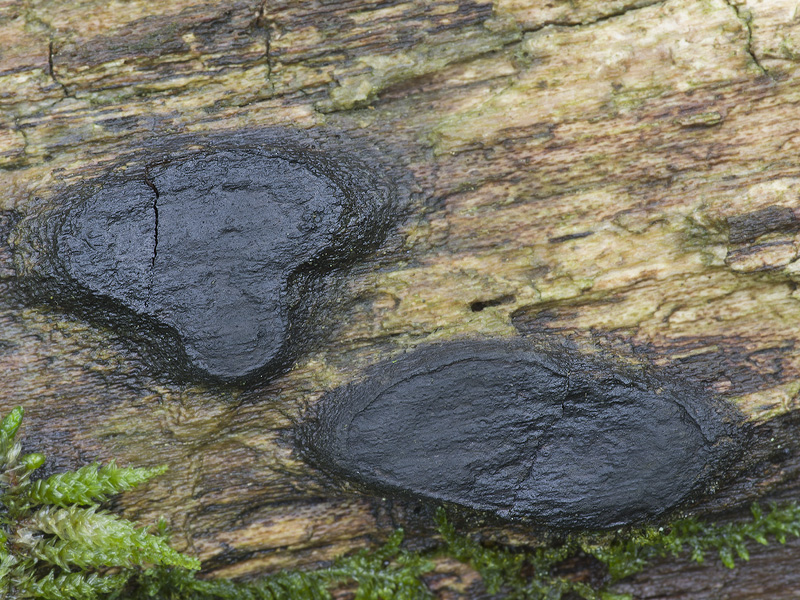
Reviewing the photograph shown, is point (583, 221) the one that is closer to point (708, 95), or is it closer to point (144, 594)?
point (708, 95)

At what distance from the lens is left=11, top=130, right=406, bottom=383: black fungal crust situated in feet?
9.45

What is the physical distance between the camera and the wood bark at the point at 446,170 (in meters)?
3.07

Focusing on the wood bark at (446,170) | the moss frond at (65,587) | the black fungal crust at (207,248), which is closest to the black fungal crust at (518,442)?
the wood bark at (446,170)

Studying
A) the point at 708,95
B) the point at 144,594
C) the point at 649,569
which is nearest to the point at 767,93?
the point at 708,95

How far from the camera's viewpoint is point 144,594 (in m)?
3.23

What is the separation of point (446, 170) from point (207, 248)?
1.19 metres

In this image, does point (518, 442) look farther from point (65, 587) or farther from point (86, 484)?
point (65, 587)

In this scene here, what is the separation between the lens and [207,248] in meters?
2.88

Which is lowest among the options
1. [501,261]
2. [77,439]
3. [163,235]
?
[77,439]

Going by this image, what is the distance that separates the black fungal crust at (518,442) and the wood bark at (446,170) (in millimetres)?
225

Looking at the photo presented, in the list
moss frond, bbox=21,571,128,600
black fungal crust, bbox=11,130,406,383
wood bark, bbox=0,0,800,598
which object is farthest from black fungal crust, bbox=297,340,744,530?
moss frond, bbox=21,571,128,600

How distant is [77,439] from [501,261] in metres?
2.22

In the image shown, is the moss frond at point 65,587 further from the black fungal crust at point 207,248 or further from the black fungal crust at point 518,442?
the black fungal crust at point 518,442

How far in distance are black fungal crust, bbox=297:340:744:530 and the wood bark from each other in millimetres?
225
